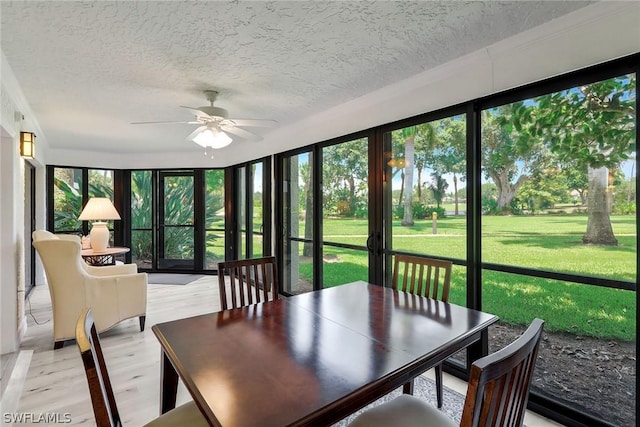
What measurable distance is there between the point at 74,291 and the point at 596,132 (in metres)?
4.38

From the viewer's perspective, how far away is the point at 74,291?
10.1ft

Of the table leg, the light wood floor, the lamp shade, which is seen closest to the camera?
the table leg

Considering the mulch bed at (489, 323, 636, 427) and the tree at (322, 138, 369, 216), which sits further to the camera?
the tree at (322, 138, 369, 216)

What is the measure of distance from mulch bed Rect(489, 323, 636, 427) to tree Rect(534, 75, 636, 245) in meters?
0.67

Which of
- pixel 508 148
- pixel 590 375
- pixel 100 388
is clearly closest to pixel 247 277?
pixel 100 388

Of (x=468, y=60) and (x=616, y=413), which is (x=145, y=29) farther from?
A: (x=616, y=413)

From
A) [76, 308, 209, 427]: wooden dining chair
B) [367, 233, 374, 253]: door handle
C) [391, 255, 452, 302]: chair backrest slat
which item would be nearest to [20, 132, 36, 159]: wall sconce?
[76, 308, 209, 427]: wooden dining chair

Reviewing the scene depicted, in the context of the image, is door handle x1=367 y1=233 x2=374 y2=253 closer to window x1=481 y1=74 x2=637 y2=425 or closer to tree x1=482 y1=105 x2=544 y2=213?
window x1=481 y1=74 x2=637 y2=425

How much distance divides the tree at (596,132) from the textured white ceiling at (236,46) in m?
0.53

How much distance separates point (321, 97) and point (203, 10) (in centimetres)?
171

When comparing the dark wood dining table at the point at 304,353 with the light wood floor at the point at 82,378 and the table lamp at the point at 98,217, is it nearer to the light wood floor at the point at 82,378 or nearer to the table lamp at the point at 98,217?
the light wood floor at the point at 82,378

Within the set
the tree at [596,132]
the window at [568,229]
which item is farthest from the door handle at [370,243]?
the tree at [596,132]

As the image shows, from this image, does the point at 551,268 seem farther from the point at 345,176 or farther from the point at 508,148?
the point at 345,176

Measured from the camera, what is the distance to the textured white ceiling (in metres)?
1.88
